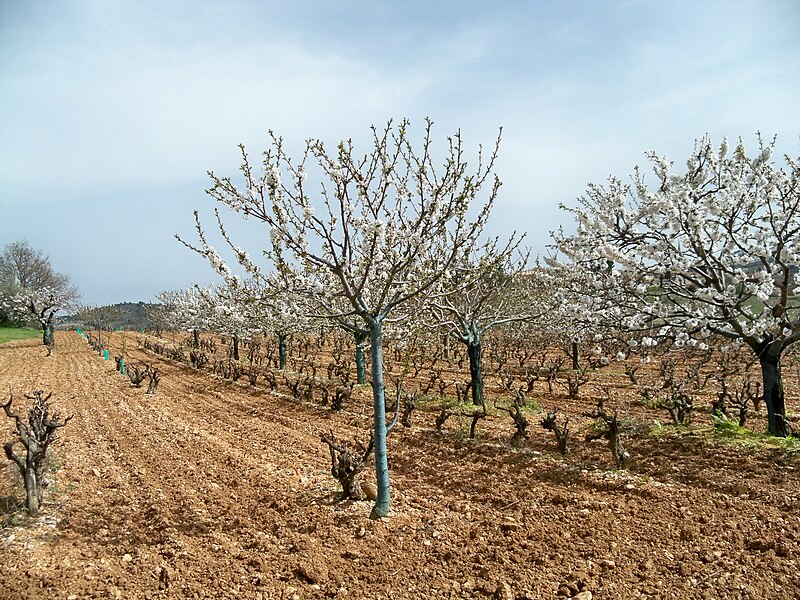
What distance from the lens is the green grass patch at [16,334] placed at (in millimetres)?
42147

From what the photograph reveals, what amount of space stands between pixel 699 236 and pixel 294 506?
6.62 meters

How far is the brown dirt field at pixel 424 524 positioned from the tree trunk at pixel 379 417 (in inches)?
8.2

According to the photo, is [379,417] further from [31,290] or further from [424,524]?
[31,290]

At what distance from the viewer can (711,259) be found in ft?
24.5

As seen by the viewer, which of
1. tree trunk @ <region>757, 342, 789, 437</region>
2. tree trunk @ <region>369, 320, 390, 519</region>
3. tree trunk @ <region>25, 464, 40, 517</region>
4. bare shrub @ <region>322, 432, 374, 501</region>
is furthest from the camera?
tree trunk @ <region>757, 342, 789, 437</region>

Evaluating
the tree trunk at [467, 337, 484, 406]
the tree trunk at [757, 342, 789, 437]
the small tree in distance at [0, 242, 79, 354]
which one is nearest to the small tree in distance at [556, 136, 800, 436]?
the tree trunk at [757, 342, 789, 437]

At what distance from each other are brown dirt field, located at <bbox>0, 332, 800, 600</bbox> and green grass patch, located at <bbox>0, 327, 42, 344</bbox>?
4290 centimetres

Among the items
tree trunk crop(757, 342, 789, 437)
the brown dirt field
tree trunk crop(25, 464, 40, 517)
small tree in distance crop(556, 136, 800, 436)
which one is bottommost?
the brown dirt field

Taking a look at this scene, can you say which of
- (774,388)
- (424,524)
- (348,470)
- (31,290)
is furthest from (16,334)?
(774,388)

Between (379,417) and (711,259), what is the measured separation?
574 centimetres

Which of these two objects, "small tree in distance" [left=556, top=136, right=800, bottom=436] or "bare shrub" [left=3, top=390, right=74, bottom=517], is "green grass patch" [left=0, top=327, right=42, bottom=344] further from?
"small tree in distance" [left=556, top=136, right=800, bottom=436]

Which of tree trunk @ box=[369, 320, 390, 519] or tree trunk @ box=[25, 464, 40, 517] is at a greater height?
tree trunk @ box=[369, 320, 390, 519]

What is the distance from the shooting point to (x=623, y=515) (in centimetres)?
522

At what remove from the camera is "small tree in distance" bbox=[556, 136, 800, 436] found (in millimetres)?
7156
